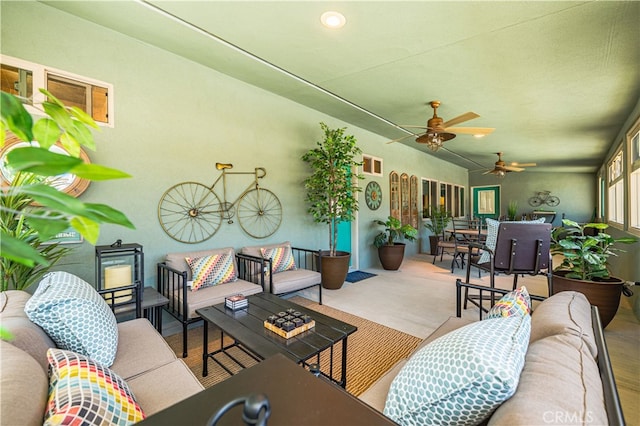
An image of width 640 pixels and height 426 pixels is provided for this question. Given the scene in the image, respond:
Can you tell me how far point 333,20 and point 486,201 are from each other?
11162mm

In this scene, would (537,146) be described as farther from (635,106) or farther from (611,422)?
(611,422)

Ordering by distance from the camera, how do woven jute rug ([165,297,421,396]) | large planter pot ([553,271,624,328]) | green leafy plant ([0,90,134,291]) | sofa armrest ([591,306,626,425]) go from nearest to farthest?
green leafy plant ([0,90,134,291]), sofa armrest ([591,306,626,425]), woven jute rug ([165,297,421,396]), large planter pot ([553,271,624,328])

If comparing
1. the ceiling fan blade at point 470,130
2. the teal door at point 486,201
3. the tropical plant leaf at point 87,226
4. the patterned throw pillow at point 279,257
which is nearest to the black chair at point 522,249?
the ceiling fan blade at point 470,130

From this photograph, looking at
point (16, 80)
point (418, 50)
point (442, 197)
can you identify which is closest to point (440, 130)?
point (418, 50)

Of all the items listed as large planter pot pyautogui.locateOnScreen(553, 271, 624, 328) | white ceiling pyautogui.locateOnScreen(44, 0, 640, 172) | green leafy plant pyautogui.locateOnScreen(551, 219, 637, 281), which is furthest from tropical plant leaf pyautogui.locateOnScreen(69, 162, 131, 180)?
large planter pot pyautogui.locateOnScreen(553, 271, 624, 328)

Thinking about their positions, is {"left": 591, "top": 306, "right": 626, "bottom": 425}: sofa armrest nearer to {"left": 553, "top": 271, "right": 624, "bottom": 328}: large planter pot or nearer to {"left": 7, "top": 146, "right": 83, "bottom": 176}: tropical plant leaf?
{"left": 7, "top": 146, "right": 83, "bottom": 176}: tropical plant leaf

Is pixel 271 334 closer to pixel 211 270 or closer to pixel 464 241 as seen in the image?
pixel 211 270

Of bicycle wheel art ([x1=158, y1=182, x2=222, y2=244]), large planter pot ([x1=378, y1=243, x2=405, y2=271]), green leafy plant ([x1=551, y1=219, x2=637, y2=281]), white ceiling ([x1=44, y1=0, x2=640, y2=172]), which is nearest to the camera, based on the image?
white ceiling ([x1=44, y1=0, x2=640, y2=172])

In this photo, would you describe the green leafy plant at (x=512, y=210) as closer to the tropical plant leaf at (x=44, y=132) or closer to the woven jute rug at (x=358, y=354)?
the woven jute rug at (x=358, y=354)

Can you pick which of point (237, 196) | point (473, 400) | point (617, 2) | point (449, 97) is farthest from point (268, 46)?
point (473, 400)

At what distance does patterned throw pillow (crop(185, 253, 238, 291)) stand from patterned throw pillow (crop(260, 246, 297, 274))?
50cm

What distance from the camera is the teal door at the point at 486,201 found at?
435 inches

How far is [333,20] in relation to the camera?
91.7 inches

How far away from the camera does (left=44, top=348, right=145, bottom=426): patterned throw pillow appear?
81 centimetres
